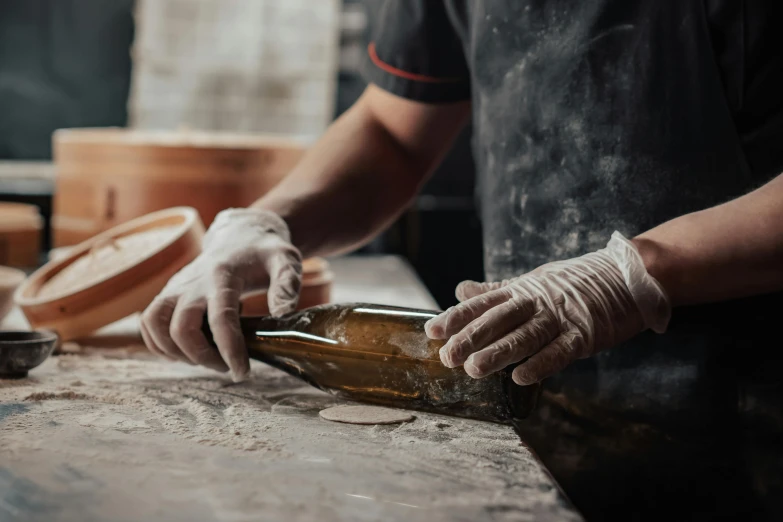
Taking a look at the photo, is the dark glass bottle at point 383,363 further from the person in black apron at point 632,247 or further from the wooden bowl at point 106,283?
the wooden bowl at point 106,283

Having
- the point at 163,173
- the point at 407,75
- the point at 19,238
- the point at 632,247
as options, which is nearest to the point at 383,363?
the point at 632,247

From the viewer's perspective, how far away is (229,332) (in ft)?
4.13

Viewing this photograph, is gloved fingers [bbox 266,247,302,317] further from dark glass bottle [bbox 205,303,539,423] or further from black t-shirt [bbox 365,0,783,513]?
black t-shirt [bbox 365,0,783,513]

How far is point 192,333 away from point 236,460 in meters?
0.40

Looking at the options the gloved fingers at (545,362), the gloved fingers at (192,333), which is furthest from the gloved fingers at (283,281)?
the gloved fingers at (545,362)

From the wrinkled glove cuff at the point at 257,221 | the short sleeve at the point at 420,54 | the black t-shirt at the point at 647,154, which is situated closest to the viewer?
the black t-shirt at the point at 647,154

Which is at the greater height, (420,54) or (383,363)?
(420,54)

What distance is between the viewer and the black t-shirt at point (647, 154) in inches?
54.2

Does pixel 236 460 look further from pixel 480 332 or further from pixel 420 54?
pixel 420 54

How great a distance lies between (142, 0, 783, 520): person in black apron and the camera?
1192 millimetres

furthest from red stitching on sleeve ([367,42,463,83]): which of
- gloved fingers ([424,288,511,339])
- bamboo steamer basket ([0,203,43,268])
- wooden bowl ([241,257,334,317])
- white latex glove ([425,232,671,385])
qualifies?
bamboo steamer basket ([0,203,43,268])

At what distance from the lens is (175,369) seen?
4.77 feet

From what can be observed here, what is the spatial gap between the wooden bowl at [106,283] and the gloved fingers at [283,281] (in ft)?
0.93

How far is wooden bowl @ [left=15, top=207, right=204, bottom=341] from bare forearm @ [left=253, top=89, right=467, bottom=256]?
0.65 ft
